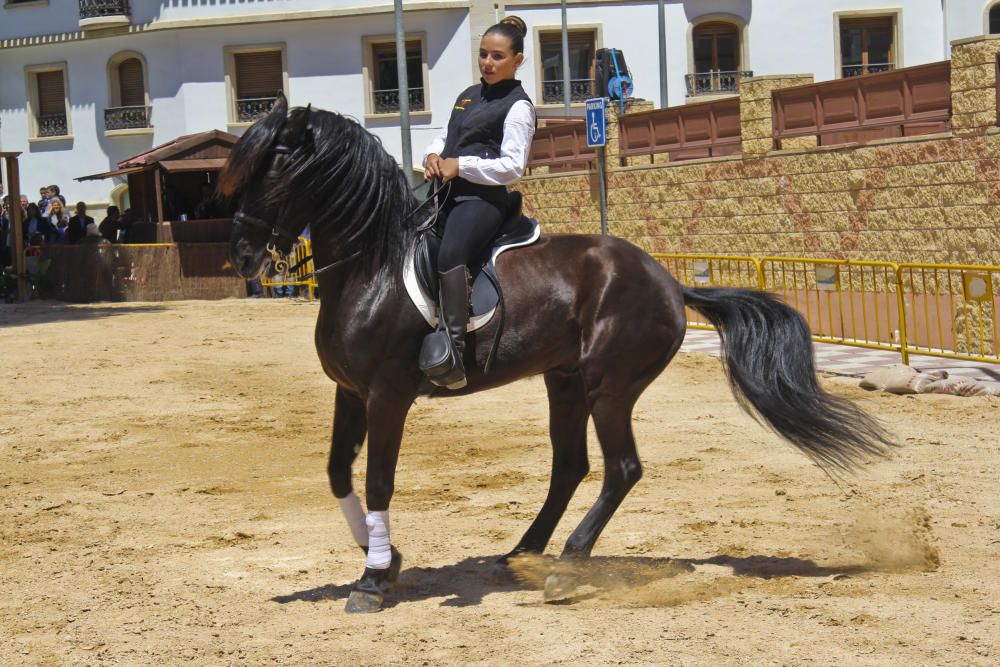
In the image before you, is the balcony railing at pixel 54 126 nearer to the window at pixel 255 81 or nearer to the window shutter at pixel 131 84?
the window shutter at pixel 131 84

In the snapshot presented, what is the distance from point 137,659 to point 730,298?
3479 millimetres

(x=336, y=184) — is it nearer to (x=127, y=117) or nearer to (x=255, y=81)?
(x=255, y=81)

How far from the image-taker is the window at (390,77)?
3934cm

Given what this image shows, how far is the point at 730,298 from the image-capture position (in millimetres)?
6773

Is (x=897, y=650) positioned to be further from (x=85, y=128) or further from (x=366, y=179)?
(x=85, y=128)

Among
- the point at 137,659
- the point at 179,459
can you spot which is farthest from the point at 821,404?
the point at 179,459

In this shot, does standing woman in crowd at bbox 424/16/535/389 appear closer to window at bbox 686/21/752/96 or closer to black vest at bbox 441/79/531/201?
black vest at bbox 441/79/531/201

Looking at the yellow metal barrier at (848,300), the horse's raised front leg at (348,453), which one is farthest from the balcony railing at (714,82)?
the horse's raised front leg at (348,453)

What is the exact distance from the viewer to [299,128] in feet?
19.2

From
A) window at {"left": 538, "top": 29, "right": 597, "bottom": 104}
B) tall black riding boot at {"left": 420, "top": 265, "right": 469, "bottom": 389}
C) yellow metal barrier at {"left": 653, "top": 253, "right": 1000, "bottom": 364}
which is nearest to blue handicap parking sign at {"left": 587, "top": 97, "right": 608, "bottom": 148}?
yellow metal barrier at {"left": 653, "top": 253, "right": 1000, "bottom": 364}

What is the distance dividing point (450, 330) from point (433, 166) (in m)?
0.77

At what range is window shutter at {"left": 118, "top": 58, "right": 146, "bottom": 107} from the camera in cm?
4097

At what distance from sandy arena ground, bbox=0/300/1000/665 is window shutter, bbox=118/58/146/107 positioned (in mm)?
30123

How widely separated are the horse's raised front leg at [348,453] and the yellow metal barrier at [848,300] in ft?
28.2
